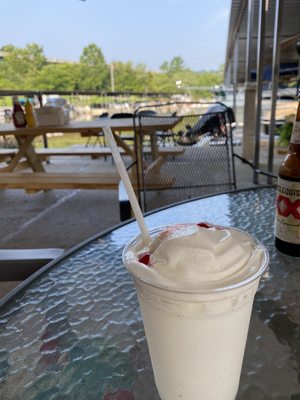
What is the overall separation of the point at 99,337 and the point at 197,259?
0.97 feet

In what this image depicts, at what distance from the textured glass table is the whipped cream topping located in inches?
7.9

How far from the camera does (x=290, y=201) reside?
0.68 meters

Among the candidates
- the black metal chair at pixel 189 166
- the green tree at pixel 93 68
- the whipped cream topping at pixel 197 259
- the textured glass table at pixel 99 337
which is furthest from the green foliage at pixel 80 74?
the whipped cream topping at pixel 197 259

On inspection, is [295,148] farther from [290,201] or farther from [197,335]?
[197,335]

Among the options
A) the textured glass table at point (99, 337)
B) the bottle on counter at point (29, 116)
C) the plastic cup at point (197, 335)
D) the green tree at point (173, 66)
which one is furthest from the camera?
the green tree at point (173, 66)

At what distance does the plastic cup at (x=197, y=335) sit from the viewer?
1.08 ft

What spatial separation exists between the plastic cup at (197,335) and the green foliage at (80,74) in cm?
594

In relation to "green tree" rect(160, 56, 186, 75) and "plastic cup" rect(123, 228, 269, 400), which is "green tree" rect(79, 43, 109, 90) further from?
"plastic cup" rect(123, 228, 269, 400)

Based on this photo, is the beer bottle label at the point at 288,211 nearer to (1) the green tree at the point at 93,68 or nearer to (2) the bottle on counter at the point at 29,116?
(2) the bottle on counter at the point at 29,116

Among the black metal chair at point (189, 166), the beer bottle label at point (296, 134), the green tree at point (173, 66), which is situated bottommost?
the black metal chair at point (189, 166)

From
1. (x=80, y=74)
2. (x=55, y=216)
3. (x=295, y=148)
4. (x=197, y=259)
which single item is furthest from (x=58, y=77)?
(x=197, y=259)

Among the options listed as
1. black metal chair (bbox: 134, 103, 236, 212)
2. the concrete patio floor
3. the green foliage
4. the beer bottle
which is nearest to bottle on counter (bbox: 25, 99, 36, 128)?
the concrete patio floor

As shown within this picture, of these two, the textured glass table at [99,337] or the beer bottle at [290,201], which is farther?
the beer bottle at [290,201]

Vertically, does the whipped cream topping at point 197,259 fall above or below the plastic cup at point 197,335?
above
